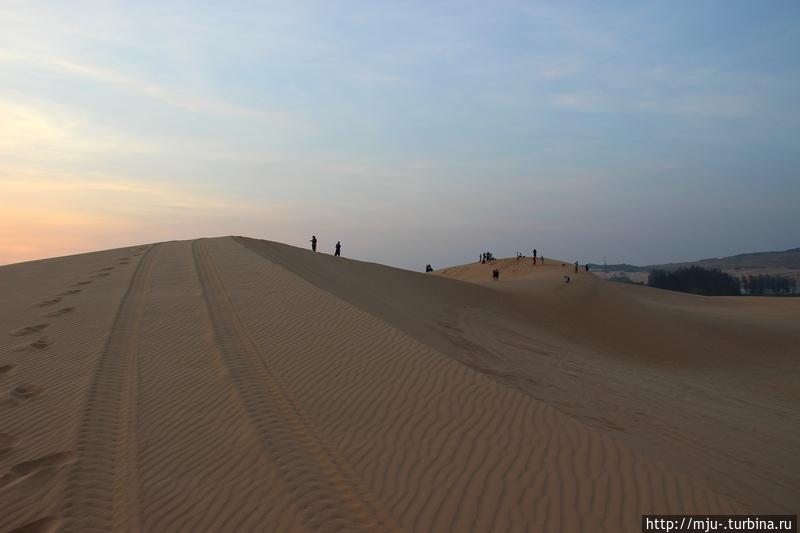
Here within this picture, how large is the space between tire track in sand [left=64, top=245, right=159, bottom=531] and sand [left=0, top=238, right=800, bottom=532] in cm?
3

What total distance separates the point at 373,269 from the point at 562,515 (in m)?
22.0

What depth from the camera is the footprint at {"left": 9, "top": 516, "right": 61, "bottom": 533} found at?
4.27 metres

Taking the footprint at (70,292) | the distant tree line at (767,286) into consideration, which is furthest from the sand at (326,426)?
the distant tree line at (767,286)

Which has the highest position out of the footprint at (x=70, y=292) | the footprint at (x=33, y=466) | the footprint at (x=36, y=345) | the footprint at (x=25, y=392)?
the footprint at (x=70, y=292)

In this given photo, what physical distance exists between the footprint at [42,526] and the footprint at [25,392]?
10.8 ft

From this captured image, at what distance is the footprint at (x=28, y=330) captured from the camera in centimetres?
1048

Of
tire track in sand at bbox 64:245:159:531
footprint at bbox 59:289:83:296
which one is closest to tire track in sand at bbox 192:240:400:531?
tire track in sand at bbox 64:245:159:531

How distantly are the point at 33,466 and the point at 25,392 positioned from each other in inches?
99.2

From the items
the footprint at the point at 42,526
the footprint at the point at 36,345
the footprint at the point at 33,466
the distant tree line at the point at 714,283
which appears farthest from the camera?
the distant tree line at the point at 714,283

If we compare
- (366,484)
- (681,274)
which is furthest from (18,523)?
(681,274)

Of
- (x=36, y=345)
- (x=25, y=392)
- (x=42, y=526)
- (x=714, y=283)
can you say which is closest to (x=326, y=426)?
(x=42, y=526)

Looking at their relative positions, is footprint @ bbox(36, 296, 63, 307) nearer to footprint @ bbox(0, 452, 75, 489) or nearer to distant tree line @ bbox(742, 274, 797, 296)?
footprint @ bbox(0, 452, 75, 489)

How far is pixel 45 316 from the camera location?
39.4ft

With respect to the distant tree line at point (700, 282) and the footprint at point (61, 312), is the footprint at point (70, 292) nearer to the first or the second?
the footprint at point (61, 312)
